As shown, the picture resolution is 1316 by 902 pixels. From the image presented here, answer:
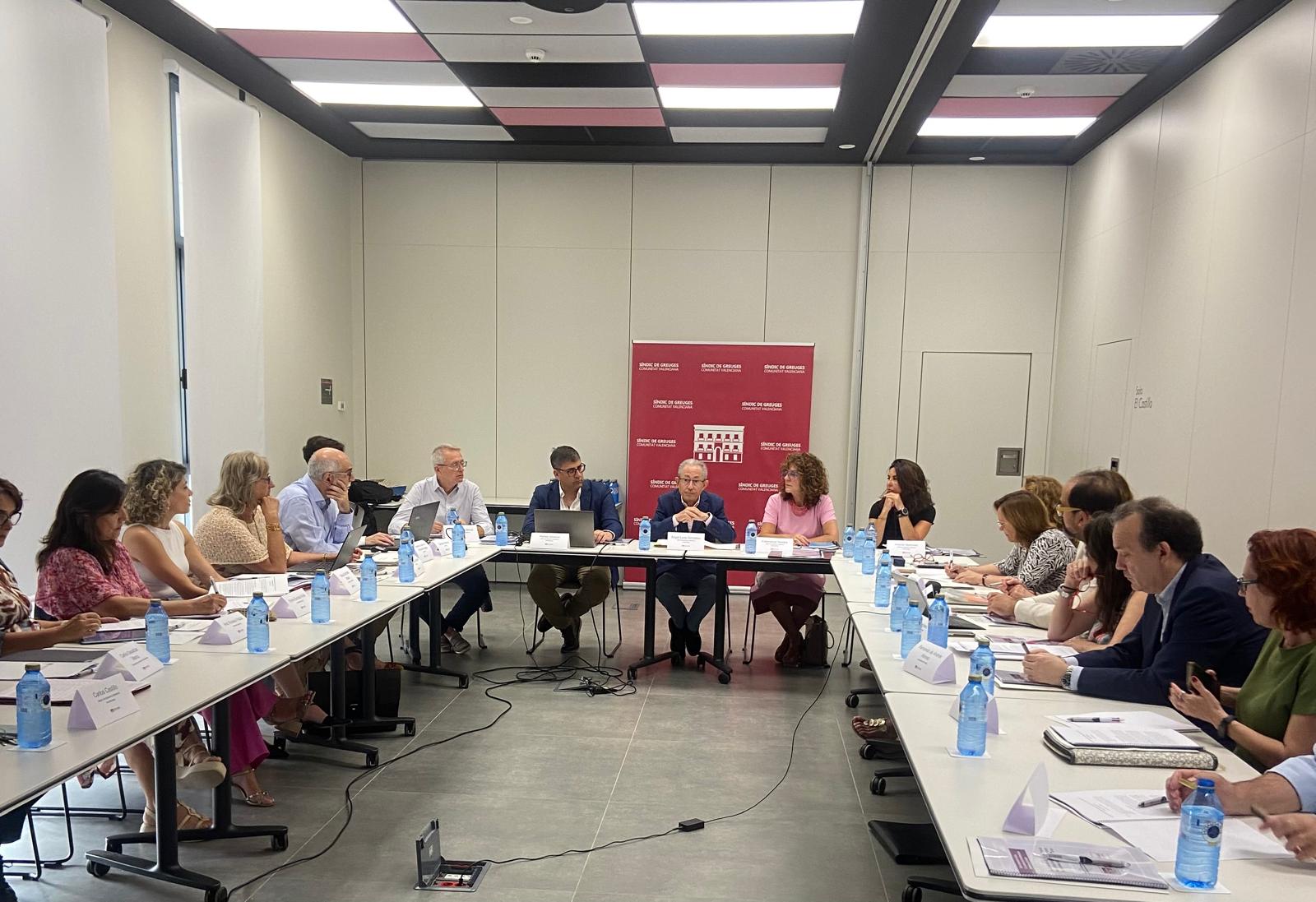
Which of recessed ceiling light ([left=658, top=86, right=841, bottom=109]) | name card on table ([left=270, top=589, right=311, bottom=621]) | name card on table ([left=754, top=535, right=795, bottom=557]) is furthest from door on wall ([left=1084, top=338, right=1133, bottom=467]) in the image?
name card on table ([left=270, top=589, right=311, bottom=621])

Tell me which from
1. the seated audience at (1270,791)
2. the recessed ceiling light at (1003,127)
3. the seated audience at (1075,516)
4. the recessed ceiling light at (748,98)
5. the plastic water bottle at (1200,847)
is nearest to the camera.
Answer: the plastic water bottle at (1200,847)

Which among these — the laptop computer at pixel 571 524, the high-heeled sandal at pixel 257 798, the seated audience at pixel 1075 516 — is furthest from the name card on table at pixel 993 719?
the laptop computer at pixel 571 524

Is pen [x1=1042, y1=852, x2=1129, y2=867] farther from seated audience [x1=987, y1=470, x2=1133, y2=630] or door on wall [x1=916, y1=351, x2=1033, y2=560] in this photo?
door on wall [x1=916, y1=351, x2=1033, y2=560]

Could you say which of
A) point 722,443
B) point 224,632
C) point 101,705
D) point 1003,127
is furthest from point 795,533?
point 101,705

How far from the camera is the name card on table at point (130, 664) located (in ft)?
8.15

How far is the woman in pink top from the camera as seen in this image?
5.56 metres

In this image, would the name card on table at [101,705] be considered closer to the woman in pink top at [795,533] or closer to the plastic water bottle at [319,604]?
the plastic water bottle at [319,604]

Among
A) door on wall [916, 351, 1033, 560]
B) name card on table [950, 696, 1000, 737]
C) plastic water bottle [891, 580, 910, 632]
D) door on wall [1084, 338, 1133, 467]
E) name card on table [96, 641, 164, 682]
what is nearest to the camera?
name card on table [950, 696, 1000, 737]

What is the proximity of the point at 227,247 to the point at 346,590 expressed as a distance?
3009 millimetres

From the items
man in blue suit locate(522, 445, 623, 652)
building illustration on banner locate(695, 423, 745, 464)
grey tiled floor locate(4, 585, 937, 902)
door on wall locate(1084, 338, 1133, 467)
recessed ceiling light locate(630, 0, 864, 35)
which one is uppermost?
recessed ceiling light locate(630, 0, 864, 35)

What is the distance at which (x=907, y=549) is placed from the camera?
529 cm

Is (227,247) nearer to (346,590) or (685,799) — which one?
(346,590)

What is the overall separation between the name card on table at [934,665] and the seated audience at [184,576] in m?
2.49

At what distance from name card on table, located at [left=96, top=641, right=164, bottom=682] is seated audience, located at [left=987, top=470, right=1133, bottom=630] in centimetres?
325
